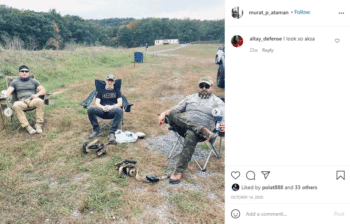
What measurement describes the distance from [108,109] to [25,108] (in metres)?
1.82

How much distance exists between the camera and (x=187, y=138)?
3.50 meters

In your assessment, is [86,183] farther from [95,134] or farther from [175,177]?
[95,134]

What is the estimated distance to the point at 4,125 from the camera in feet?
16.4

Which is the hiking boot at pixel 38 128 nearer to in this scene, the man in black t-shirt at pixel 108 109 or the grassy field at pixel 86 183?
the grassy field at pixel 86 183

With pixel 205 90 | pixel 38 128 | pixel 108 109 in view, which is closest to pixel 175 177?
pixel 205 90
